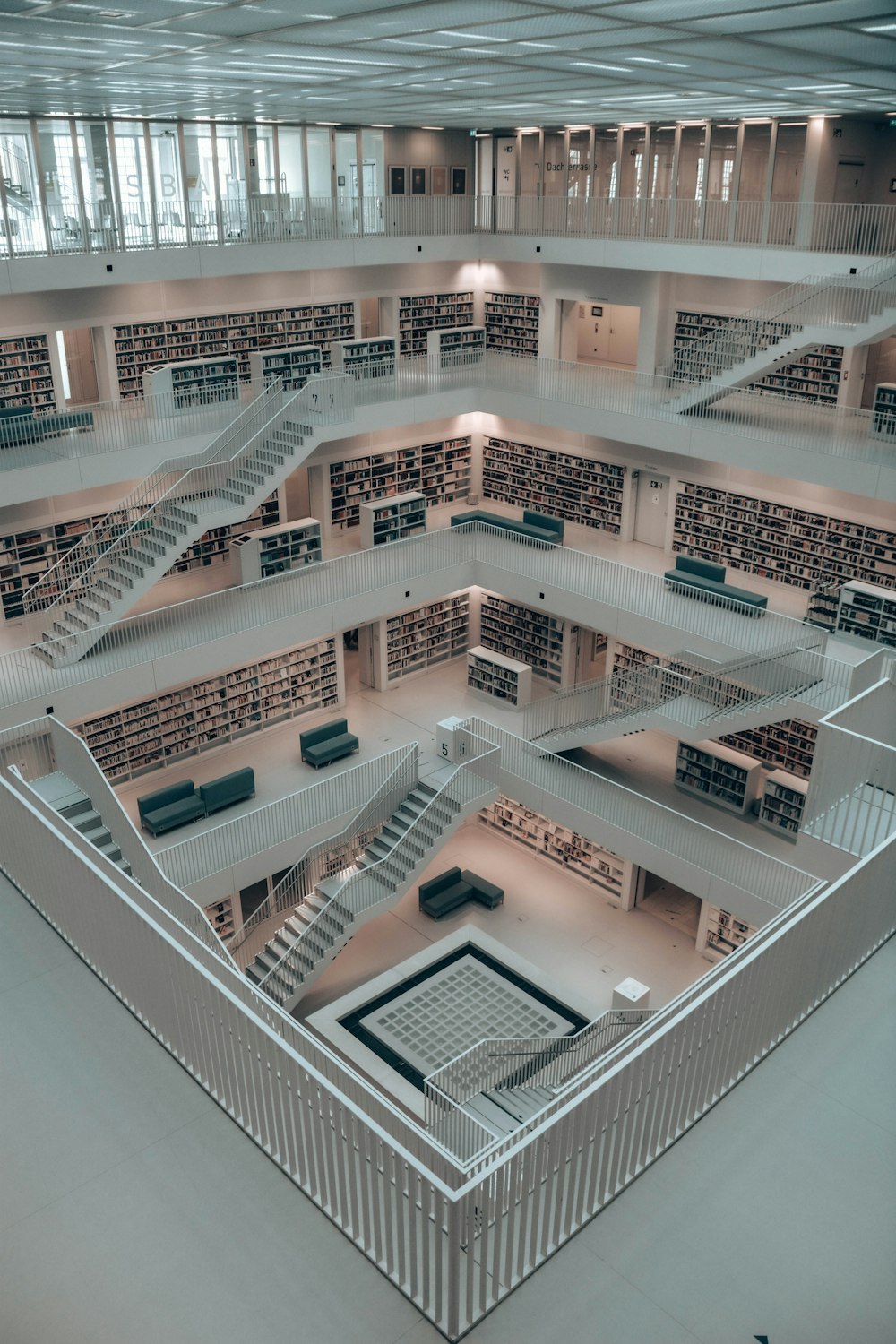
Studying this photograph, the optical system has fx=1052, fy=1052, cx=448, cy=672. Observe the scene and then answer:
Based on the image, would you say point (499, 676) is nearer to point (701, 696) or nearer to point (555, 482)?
point (555, 482)

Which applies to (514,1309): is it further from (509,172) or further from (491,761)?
(509,172)

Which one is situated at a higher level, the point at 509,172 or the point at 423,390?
the point at 509,172

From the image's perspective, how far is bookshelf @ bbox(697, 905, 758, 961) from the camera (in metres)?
16.3

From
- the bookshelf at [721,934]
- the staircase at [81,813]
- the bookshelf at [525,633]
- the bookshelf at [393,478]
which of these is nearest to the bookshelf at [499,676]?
the bookshelf at [525,633]

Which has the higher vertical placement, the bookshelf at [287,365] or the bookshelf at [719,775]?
the bookshelf at [287,365]

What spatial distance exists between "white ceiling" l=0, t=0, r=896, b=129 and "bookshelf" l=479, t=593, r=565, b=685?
31.0ft

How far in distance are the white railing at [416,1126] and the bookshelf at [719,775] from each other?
30.5 ft

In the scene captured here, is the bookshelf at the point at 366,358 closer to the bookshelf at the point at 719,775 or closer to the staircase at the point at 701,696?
the staircase at the point at 701,696

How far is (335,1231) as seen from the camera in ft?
18.6

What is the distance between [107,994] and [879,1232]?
5.09 meters

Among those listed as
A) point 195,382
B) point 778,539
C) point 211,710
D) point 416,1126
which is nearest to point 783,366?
point 778,539

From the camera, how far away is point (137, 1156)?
6.11 m

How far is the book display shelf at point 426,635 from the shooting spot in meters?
20.4

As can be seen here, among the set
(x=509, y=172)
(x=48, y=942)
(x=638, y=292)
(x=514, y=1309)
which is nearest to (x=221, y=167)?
(x=509, y=172)
